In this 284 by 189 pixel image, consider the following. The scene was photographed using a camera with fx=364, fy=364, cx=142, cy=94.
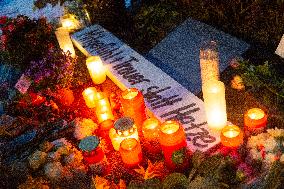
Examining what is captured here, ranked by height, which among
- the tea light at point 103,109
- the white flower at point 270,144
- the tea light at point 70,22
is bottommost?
the tea light at point 103,109

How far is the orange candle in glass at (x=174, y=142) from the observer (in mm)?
4844

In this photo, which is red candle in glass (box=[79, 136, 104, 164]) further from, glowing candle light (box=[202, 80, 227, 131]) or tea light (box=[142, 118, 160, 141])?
glowing candle light (box=[202, 80, 227, 131])

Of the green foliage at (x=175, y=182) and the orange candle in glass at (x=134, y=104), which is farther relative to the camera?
the orange candle in glass at (x=134, y=104)

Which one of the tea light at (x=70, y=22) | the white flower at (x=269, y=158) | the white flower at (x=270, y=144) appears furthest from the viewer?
the tea light at (x=70, y=22)

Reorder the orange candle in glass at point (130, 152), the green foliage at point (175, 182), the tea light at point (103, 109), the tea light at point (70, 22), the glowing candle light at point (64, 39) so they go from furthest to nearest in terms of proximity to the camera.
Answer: the tea light at point (70, 22) < the glowing candle light at point (64, 39) < the tea light at point (103, 109) < the orange candle in glass at point (130, 152) < the green foliage at point (175, 182)

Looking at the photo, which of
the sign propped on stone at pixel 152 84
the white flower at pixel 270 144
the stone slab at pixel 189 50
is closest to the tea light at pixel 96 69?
the sign propped on stone at pixel 152 84

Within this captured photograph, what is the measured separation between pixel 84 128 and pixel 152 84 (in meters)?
1.43

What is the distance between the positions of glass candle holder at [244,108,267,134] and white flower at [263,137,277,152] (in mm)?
334

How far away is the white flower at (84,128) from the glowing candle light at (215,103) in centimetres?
207

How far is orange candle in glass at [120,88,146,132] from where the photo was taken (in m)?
5.61

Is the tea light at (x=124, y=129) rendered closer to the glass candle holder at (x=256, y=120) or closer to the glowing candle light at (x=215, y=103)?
the glowing candle light at (x=215, y=103)

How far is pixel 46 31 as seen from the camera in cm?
801

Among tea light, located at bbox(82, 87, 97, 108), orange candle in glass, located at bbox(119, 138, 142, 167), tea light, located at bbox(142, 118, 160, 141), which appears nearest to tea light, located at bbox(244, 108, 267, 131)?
tea light, located at bbox(142, 118, 160, 141)

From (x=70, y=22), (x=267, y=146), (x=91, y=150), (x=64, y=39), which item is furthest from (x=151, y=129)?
(x=70, y=22)
